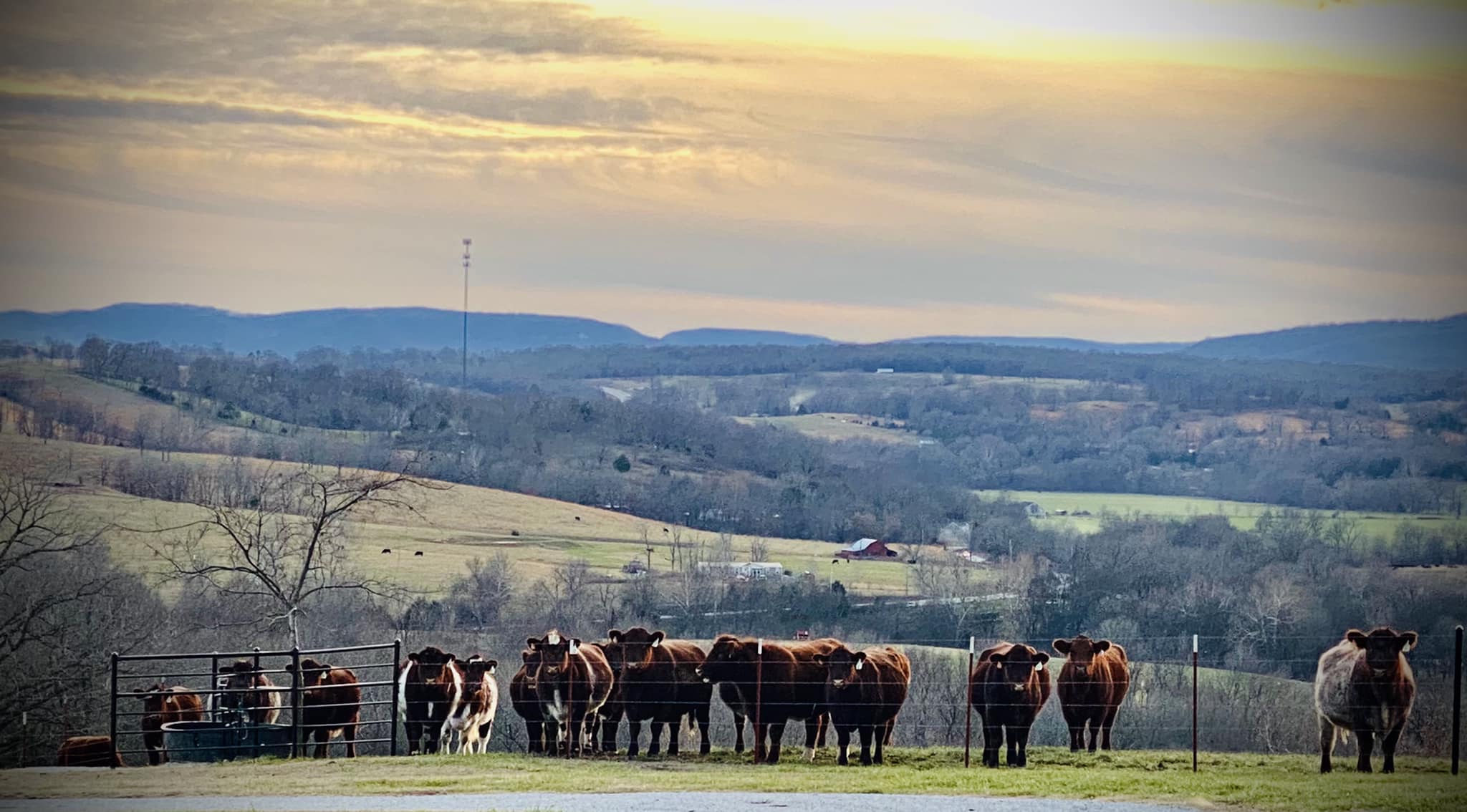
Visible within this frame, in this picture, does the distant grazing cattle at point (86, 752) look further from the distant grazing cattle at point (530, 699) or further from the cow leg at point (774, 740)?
the cow leg at point (774, 740)

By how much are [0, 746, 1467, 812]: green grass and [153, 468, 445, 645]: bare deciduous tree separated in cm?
702

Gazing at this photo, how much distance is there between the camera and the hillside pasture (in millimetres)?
107375

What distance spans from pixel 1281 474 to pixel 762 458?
45.2 meters

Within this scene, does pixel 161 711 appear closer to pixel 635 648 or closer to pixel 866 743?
pixel 635 648

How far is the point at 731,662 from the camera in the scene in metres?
26.7

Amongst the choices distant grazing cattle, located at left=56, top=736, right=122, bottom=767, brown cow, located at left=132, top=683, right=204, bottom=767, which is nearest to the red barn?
brown cow, located at left=132, top=683, right=204, bottom=767

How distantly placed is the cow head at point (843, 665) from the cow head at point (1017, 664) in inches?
76.3

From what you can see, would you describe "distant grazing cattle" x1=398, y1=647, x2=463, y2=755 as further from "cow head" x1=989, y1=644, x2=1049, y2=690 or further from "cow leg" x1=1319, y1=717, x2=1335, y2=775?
"cow leg" x1=1319, y1=717, x2=1335, y2=775

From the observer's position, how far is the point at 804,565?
118 meters

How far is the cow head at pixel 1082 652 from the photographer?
27.8 metres

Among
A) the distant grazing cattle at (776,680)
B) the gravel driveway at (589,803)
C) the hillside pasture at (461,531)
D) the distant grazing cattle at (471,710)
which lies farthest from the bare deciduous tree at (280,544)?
the gravel driveway at (589,803)

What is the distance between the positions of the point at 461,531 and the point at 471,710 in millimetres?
94535

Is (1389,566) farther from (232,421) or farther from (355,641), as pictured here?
(232,421)

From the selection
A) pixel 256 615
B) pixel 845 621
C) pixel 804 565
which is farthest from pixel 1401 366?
pixel 256 615
